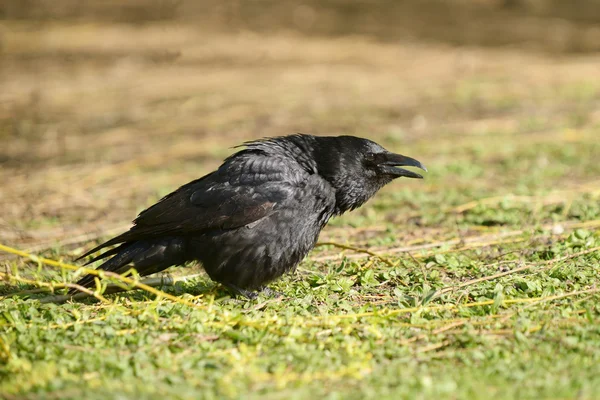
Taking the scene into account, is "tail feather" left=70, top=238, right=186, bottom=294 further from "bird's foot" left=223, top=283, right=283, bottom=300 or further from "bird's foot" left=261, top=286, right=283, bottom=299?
"bird's foot" left=261, top=286, right=283, bottom=299

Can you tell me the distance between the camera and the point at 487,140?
8.91 m

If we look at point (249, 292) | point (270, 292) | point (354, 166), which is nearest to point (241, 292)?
point (249, 292)

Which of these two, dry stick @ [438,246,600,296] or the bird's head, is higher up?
the bird's head

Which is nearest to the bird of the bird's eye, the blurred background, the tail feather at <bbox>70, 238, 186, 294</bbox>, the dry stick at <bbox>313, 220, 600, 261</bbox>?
the tail feather at <bbox>70, 238, 186, 294</bbox>

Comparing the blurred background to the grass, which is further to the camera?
the blurred background

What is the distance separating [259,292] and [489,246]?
1.69 meters

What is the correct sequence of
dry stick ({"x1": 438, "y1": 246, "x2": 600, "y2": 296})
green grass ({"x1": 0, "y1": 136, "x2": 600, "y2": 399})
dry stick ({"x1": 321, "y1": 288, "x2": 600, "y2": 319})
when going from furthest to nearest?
1. dry stick ({"x1": 438, "y1": 246, "x2": 600, "y2": 296})
2. dry stick ({"x1": 321, "y1": 288, "x2": 600, "y2": 319})
3. green grass ({"x1": 0, "y1": 136, "x2": 600, "y2": 399})

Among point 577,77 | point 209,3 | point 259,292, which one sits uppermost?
point 209,3

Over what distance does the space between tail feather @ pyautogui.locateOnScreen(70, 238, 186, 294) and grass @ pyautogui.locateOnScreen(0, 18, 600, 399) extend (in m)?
0.19

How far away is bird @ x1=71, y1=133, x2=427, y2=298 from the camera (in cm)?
447

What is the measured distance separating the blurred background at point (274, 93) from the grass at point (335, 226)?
52 mm

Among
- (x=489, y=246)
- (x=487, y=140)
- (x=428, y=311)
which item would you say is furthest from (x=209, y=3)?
(x=428, y=311)

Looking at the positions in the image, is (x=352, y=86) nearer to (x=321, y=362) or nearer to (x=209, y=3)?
(x=209, y=3)

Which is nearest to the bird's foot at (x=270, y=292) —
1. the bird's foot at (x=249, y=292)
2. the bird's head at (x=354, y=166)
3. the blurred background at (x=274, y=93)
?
the bird's foot at (x=249, y=292)
